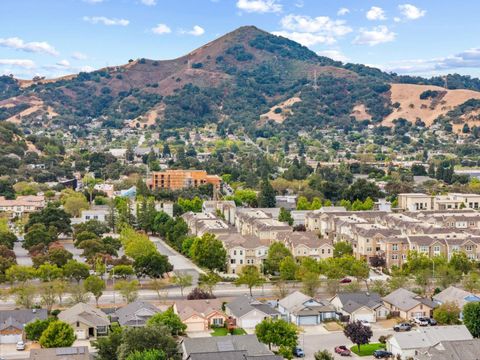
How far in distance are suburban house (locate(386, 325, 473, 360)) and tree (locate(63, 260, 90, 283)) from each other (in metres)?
18.2

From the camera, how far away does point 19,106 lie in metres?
191

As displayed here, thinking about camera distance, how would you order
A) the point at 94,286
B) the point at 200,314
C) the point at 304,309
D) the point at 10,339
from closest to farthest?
the point at 10,339, the point at 200,314, the point at 304,309, the point at 94,286

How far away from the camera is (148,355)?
26203mm

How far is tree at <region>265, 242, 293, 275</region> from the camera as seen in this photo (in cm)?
4669

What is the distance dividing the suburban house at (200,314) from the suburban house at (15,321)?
20.8 ft

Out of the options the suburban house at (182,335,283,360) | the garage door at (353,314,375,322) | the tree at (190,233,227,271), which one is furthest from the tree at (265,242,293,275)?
the suburban house at (182,335,283,360)

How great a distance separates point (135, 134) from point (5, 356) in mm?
130139

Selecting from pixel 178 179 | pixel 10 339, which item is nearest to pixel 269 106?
pixel 178 179

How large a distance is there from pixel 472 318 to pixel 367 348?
16.2 ft

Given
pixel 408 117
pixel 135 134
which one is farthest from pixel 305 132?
pixel 135 134

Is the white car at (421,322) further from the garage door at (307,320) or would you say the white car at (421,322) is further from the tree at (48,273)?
the tree at (48,273)

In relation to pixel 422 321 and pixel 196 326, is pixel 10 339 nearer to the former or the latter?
pixel 196 326

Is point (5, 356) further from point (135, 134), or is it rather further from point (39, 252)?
point (135, 134)

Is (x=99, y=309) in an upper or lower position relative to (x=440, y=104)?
lower
